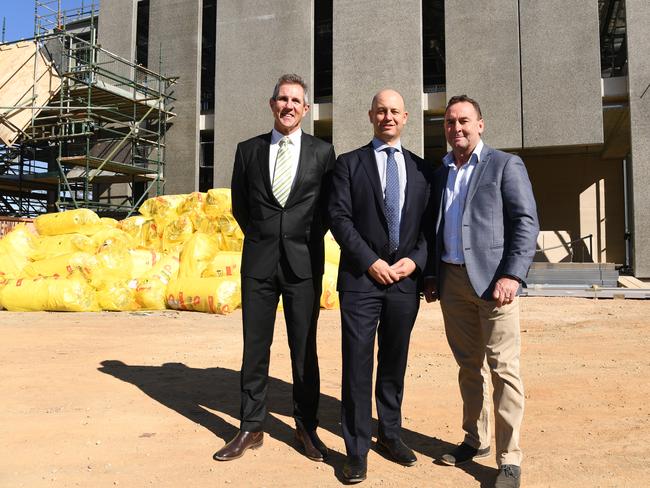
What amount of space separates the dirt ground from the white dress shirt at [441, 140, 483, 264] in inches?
48.8

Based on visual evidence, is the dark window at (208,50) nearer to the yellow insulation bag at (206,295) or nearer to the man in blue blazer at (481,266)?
the yellow insulation bag at (206,295)

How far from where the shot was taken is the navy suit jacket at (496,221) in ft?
8.77

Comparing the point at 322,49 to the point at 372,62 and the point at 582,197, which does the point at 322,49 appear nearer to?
the point at 372,62

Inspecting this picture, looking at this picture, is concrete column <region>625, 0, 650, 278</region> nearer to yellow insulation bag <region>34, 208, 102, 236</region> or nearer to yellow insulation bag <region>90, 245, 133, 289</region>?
yellow insulation bag <region>90, 245, 133, 289</region>

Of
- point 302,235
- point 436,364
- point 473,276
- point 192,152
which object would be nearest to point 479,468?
point 473,276

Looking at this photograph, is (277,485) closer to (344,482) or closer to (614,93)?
(344,482)

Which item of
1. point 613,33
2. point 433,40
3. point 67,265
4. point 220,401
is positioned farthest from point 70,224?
point 613,33

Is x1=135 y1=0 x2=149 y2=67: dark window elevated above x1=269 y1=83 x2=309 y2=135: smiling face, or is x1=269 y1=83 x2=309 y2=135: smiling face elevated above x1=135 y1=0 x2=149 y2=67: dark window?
x1=135 y1=0 x2=149 y2=67: dark window

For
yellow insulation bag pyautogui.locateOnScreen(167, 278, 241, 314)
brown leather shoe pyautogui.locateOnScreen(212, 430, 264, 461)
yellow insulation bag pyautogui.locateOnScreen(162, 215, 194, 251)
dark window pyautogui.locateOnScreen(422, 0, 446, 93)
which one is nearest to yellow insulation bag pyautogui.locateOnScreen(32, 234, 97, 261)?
yellow insulation bag pyautogui.locateOnScreen(162, 215, 194, 251)

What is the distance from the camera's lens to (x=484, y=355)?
9.81 ft

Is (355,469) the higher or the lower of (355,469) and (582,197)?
the lower

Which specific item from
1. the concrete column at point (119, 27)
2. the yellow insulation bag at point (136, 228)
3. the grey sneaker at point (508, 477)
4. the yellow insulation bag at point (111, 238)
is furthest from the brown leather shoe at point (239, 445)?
the concrete column at point (119, 27)

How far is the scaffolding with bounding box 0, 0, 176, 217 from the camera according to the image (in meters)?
17.4

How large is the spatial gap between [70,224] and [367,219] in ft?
32.0
